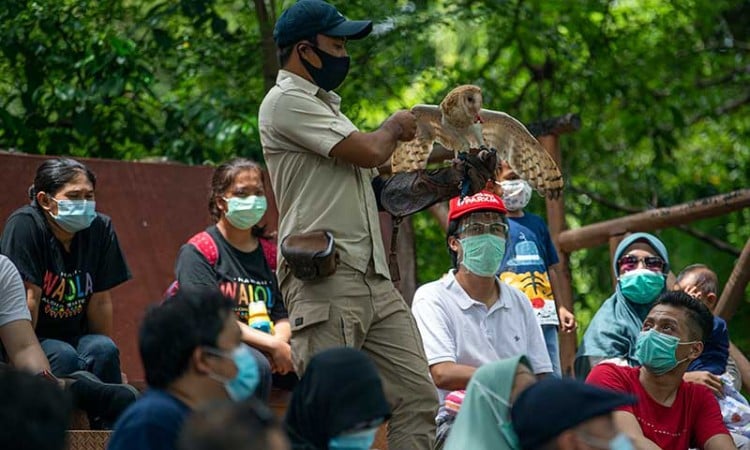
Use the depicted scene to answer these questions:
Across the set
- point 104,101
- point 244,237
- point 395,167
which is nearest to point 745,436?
point 395,167

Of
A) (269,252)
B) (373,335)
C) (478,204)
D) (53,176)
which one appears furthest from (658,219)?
(53,176)

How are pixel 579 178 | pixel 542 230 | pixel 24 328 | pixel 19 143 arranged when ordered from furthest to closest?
pixel 579 178, pixel 19 143, pixel 542 230, pixel 24 328

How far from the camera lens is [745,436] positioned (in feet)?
20.7

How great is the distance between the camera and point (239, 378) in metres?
3.70

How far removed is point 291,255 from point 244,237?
1.56 metres

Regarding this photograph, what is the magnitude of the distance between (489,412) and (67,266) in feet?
8.60

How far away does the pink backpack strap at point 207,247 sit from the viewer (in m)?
6.36

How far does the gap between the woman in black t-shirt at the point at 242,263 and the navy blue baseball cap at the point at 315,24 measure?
137 cm

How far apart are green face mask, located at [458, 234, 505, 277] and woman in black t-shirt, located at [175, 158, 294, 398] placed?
935mm

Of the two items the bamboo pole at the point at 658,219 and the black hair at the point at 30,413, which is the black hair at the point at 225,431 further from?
the bamboo pole at the point at 658,219

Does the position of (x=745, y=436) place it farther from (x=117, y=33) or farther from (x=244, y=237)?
(x=117, y=33)

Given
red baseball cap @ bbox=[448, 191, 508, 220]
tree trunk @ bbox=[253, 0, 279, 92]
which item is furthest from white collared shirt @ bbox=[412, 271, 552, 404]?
tree trunk @ bbox=[253, 0, 279, 92]

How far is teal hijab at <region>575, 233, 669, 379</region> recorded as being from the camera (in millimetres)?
6660

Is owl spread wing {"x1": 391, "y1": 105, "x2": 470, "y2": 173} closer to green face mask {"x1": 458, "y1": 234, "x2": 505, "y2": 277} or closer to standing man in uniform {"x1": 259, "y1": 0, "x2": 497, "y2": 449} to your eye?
green face mask {"x1": 458, "y1": 234, "x2": 505, "y2": 277}
